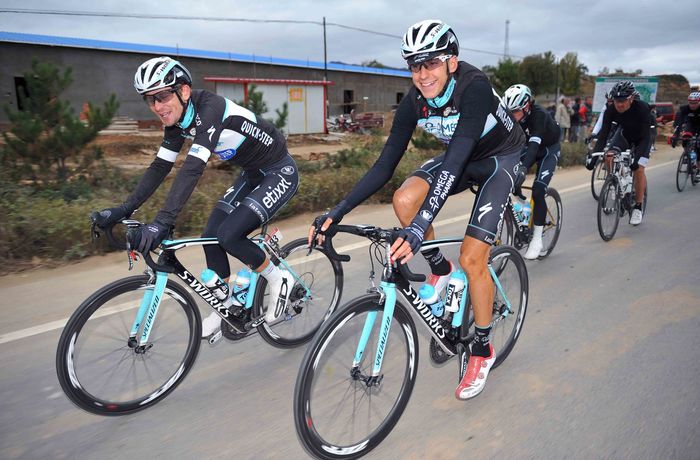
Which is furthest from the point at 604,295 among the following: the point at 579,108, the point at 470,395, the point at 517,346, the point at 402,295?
the point at 579,108

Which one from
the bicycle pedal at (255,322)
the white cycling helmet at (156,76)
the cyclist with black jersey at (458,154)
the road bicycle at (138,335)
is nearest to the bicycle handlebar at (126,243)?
the road bicycle at (138,335)

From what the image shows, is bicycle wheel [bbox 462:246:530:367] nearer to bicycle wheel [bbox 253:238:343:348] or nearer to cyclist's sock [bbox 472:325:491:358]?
cyclist's sock [bbox 472:325:491:358]

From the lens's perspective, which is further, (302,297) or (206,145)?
(302,297)

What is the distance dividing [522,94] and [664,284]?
244 cm

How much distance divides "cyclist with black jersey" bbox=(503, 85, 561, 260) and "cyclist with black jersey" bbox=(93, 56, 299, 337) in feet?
9.86

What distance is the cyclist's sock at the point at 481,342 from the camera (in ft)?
10.4

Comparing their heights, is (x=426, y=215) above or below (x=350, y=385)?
above

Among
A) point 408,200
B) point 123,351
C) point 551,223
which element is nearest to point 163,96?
point 123,351

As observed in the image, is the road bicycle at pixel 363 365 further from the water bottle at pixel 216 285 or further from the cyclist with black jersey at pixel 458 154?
the water bottle at pixel 216 285

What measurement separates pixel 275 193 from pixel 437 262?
1.25 m

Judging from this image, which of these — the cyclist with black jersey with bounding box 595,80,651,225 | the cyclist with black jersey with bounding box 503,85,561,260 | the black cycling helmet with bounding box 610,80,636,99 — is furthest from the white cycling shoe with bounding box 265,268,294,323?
the black cycling helmet with bounding box 610,80,636,99

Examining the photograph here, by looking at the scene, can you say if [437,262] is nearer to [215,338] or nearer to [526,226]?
[215,338]

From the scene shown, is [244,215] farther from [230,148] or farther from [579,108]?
[579,108]

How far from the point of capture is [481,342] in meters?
3.19
